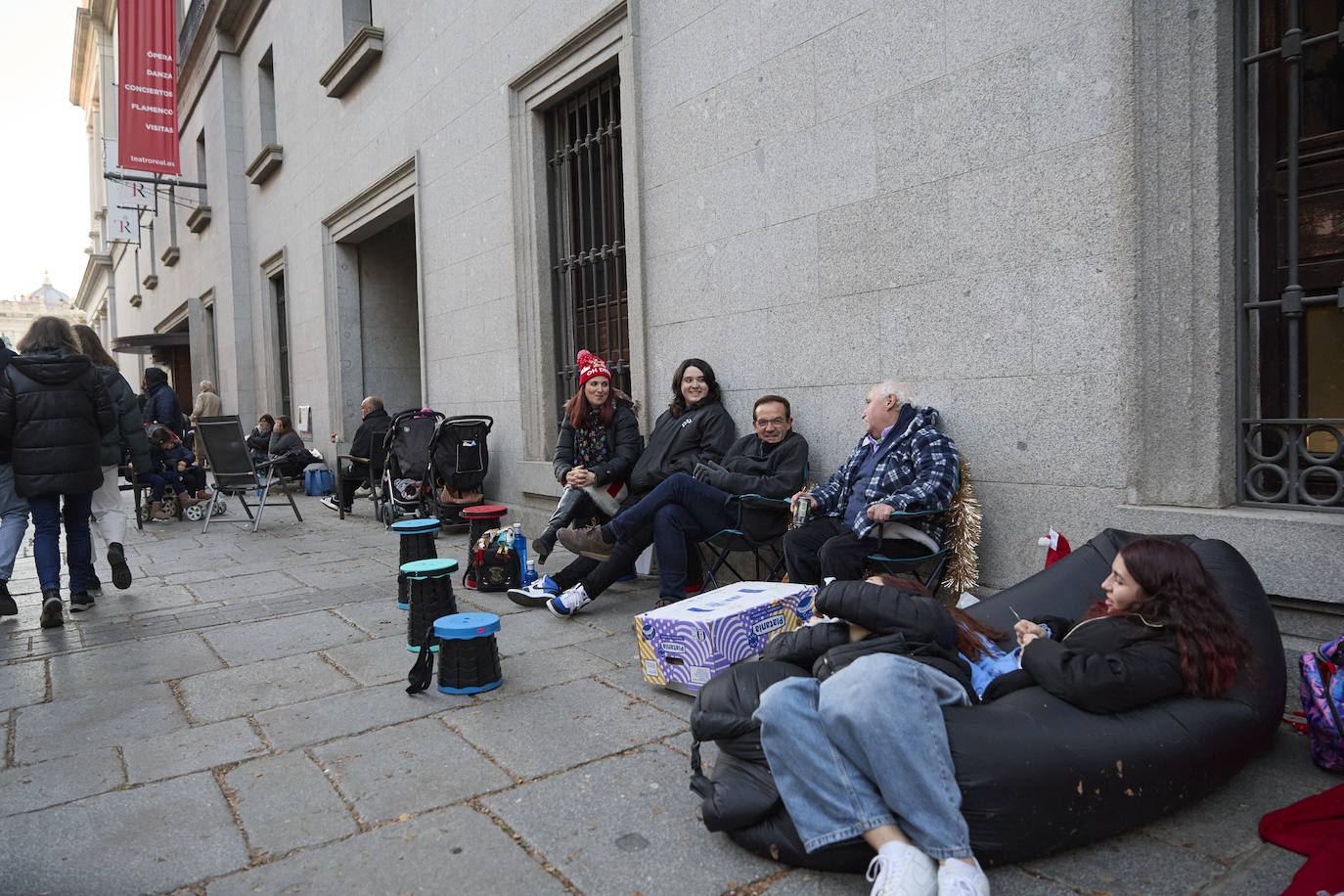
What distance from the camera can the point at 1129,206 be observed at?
3664 millimetres

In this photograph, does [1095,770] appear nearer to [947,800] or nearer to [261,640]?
[947,800]

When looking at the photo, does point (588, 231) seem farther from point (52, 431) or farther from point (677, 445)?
point (52, 431)

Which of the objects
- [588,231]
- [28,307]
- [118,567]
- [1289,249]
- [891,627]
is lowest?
[118,567]

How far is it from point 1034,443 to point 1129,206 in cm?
107

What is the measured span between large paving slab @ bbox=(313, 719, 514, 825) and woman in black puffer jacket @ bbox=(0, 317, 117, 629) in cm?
313

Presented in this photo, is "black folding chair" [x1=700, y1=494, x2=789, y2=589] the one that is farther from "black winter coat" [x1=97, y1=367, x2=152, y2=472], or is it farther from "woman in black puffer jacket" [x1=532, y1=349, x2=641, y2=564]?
"black winter coat" [x1=97, y1=367, x2=152, y2=472]

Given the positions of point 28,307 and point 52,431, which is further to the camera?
point 28,307

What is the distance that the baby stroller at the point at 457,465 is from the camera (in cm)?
807

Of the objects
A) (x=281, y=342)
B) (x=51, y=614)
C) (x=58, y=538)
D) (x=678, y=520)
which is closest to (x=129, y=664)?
(x=51, y=614)

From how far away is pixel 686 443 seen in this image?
5.71m

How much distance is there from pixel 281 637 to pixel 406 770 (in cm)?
221

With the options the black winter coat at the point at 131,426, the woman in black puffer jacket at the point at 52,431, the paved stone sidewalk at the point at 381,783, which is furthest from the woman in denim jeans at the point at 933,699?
the black winter coat at the point at 131,426

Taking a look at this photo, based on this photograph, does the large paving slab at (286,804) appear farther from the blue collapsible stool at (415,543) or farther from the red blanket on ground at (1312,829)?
the red blanket on ground at (1312,829)

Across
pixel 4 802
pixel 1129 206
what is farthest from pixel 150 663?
pixel 1129 206
